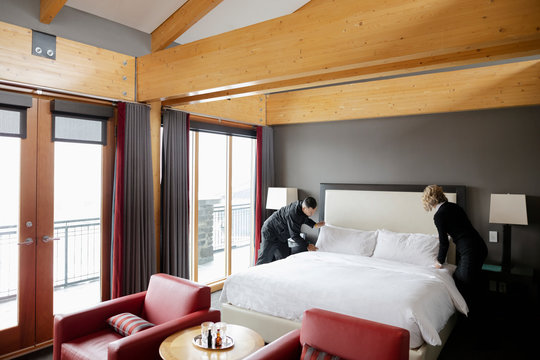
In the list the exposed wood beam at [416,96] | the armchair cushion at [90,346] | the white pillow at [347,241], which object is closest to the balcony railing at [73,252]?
the armchair cushion at [90,346]

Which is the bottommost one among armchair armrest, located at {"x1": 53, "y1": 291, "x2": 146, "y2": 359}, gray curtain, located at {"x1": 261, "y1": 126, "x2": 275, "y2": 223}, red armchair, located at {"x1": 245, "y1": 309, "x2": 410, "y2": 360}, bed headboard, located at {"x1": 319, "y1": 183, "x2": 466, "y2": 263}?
armchair armrest, located at {"x1": 53, "y1": 291, "x2": 146, "y2": 359}

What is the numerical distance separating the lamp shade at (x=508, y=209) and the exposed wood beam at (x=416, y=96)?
1.09m

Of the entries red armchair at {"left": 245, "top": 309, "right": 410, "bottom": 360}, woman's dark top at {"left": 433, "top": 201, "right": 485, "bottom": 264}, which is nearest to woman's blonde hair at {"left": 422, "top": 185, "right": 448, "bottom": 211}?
woman's dark top at {"left": 433, "top": 201, "right": 485, "bottom": 264}

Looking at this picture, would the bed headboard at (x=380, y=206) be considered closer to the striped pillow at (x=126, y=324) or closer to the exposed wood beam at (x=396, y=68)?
the exposed wood beam at (x=396, y=68)

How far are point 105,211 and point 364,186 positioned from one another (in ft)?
11.2

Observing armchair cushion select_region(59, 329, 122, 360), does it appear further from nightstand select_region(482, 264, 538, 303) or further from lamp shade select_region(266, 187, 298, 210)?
nightstand select_region(482, 264, 538, 303)

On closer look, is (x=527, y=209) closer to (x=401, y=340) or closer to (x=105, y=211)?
(x=401, y=340)

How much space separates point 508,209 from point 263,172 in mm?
3418

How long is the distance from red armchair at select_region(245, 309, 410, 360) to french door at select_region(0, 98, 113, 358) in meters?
2.50

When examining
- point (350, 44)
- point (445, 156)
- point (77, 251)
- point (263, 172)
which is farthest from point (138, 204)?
point (445, 156)

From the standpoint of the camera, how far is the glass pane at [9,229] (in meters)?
3.43

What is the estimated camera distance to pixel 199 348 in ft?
8.00

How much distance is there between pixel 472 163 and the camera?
4719mm

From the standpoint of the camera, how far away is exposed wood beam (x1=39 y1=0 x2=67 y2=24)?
3.43m
